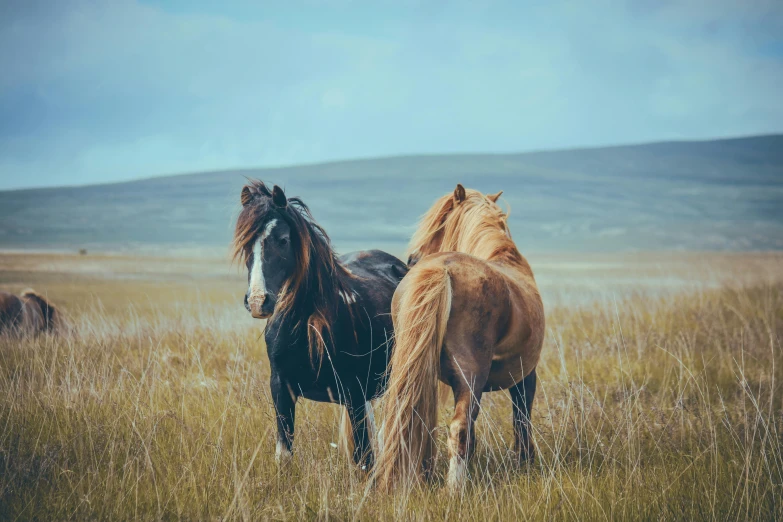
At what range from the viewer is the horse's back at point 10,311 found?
7.87m

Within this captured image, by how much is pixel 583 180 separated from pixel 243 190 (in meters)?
150

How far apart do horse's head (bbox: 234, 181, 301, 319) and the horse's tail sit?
0.77m

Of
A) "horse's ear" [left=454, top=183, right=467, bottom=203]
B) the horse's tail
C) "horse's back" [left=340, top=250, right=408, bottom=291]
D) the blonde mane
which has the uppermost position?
"horse's ear" [left=454, top=183, right=467, bottom=203]

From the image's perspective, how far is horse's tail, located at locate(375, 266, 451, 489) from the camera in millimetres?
3236

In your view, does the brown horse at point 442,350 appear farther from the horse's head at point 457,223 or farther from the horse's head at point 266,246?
the horse's head at point 457,223

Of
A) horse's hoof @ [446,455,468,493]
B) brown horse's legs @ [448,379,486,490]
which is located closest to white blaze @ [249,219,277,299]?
brown horse's legs @ [448,379,486,490]

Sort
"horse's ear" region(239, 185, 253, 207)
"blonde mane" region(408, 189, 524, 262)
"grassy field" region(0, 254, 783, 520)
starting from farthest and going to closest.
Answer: "blonde mane" region(408, 189, 524, 262)
"horse's ear" region(239, 185, 253, 207)
"grassy field" region(0, 254, 783, 520)

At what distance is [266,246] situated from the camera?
3494 millimetres

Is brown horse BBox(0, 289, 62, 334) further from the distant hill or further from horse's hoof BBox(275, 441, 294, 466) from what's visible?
the distant hill

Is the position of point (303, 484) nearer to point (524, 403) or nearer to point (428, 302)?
point (428, 302)

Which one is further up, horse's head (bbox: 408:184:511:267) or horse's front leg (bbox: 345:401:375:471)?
horse's head (bbox: 408:184:511:267)

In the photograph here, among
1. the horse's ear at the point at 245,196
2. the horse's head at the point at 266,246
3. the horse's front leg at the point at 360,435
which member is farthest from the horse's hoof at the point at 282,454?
the horse's ear at the point at 245,196

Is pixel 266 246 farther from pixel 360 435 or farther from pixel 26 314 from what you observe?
pixel 26 314

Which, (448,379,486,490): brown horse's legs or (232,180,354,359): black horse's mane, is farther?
(232,180,354,359): black horse's mane
